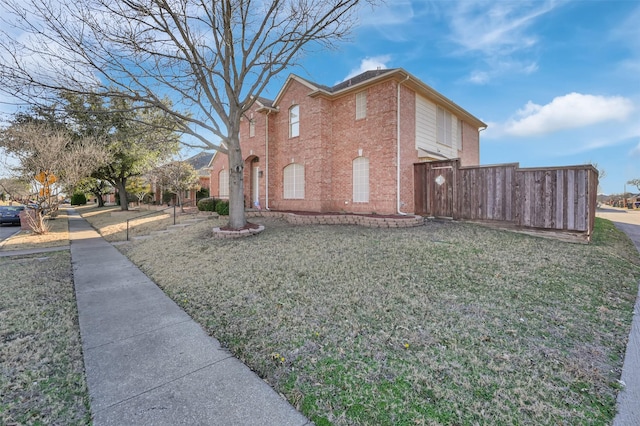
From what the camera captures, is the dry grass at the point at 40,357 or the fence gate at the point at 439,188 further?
the fence gate at the point at 439,188

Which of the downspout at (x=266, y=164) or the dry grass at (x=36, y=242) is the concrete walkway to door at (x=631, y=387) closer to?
the downspout at (x=266, y=164)

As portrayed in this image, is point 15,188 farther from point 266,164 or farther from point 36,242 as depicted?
point 266,164

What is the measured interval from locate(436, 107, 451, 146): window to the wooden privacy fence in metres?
3.85

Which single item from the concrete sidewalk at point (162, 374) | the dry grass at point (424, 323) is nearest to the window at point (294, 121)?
the dry grass at point (424, 323)

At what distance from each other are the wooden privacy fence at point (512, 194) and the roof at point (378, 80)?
3.42 meters

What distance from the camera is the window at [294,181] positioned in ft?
46.8

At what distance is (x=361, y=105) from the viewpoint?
12367 mm

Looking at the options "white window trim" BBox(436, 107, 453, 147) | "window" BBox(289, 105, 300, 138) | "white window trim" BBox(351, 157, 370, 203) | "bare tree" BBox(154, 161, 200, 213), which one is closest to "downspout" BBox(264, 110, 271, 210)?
"window" BBox(289, 105, 300, 138)

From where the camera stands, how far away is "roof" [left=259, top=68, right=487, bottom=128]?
10945 millimetres

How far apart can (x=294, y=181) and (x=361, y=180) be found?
386 centimetres

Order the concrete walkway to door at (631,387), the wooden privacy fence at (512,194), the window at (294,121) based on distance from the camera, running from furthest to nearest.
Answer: the window at (294,121) → the wooden privacy fence at (512,194) → the concrete walkway to door at (631,387)

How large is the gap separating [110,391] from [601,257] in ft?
30.4

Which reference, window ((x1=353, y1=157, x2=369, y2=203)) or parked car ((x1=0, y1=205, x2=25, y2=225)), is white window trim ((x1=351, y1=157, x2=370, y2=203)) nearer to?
window ((x1=353, y1=157, x2=369, y2=203))

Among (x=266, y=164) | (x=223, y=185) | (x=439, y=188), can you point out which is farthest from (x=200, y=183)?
(x=439, y=188)
